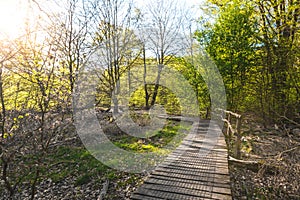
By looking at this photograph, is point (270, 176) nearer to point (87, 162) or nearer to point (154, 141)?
point (154, 141)

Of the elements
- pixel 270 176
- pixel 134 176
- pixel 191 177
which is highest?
pixel 191 177

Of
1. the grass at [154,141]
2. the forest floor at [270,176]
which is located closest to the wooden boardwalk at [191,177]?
the forest floor at [270,176]

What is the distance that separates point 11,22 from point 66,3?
19.8 feet

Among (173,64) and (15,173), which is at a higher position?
(173,64)

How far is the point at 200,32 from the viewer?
383 inches

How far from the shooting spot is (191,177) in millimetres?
3828

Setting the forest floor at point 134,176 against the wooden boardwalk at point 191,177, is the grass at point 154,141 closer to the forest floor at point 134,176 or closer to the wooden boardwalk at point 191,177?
the forest floor at point 134,176

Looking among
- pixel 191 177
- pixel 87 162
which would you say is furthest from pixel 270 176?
pixel 87 162

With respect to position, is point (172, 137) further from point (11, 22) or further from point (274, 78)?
point (11, 22)

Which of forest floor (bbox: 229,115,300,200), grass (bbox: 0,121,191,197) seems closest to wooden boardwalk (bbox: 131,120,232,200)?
forest floor (bbox: 229,115,300,200)

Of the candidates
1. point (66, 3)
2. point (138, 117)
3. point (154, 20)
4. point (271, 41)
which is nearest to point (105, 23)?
point (66, 3)

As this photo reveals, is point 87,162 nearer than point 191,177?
No

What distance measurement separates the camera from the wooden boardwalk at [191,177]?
3232 mm

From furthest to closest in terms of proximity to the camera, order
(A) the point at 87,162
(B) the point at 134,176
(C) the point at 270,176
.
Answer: (A) the point at 87,162 < (B) the point at 134,176 < (C) the point at 270,176
